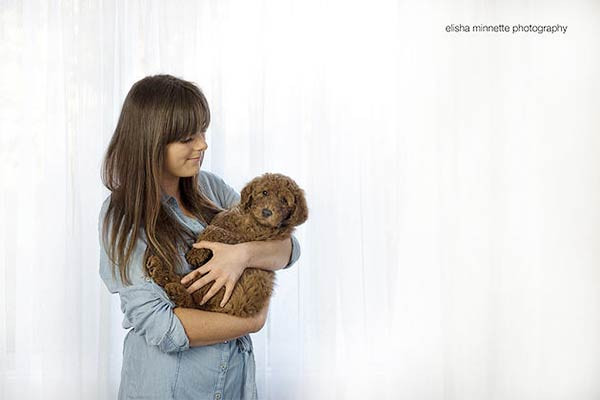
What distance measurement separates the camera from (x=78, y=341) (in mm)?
2672

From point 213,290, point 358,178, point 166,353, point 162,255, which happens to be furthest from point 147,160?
point 358,178

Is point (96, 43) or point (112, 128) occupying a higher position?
point (96, 43)

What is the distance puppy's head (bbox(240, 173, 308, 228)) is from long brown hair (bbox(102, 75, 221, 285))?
0.18m

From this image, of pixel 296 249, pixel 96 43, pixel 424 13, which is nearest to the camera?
pixel 296 249

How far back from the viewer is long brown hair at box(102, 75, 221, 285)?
1.63 metres

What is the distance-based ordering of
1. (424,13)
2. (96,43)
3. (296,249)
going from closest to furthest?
1. (296,249)
2. (96,43)
3. (424,13)

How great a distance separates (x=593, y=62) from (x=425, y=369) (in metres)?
1.39

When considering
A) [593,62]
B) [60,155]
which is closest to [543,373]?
[593,62]

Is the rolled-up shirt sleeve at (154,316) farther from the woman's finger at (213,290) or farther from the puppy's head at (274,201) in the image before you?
the puppy's head at (274,201)

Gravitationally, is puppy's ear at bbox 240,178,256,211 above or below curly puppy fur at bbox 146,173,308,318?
above

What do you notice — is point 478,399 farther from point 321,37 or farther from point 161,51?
point 161,51

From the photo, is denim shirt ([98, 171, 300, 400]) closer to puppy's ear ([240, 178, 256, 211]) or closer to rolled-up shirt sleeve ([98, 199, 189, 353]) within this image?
rolled-up shirt sleeve ([98, 199, 189, 353])

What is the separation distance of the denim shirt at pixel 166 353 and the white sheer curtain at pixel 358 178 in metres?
0.94

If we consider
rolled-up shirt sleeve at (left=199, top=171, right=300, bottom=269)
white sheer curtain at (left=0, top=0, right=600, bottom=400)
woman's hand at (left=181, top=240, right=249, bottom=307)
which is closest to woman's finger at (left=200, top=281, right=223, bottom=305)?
woman's hand at (left=181, top=240, right=249, bottom=307)
